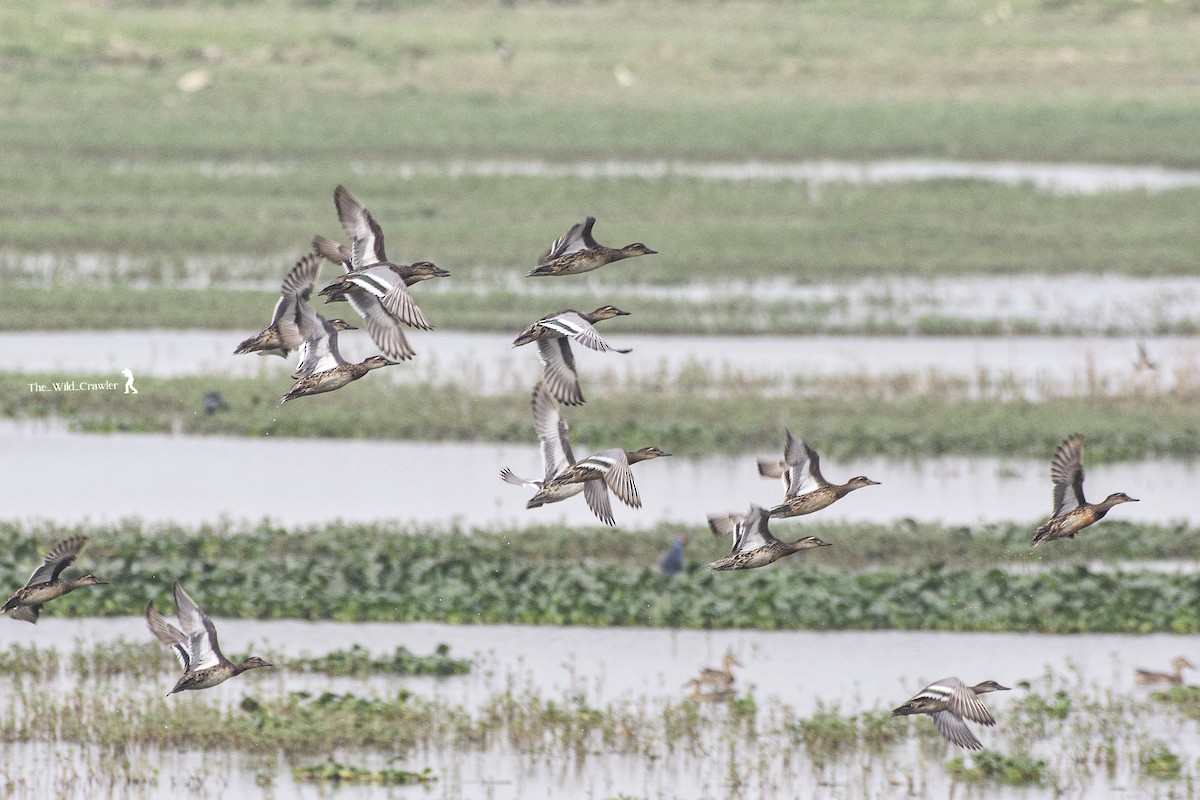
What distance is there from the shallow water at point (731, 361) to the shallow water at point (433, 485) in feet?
7.30

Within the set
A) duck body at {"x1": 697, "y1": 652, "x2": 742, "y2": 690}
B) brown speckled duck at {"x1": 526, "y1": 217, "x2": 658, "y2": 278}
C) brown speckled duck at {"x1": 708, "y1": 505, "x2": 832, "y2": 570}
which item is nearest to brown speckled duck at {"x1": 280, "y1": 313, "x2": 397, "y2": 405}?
brown speckled duck at {"x1": 526, "y1": 217, "x2": 658, "y2": 278}

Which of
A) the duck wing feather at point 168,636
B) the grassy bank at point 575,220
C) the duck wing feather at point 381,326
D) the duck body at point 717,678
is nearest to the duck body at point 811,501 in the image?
the duck wing feather at point 381,326

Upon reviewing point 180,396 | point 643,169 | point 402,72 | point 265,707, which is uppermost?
point 402,72

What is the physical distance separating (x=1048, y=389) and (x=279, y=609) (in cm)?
1294

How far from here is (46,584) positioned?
11695 millimetres

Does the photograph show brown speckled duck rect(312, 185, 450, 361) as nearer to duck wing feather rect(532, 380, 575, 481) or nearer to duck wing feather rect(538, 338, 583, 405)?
duck wing feather rect(538, 338, 583, 405)

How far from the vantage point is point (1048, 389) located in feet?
89.8

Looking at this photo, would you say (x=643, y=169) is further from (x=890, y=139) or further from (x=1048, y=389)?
(x=1048, y=389)

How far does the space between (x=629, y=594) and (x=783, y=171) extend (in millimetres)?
33756

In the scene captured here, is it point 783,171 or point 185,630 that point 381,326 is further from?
point 783,171

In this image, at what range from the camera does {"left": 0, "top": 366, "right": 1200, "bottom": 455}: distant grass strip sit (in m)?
25.0

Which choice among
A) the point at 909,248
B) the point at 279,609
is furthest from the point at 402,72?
the point at 279,609

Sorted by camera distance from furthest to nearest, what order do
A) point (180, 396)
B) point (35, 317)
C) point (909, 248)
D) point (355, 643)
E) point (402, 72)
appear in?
point (402, 72) → point (909, 248) → point (35, 317) → point (180, 396) → point (355, 643)

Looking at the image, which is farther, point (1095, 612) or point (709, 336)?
point (709, 336)
